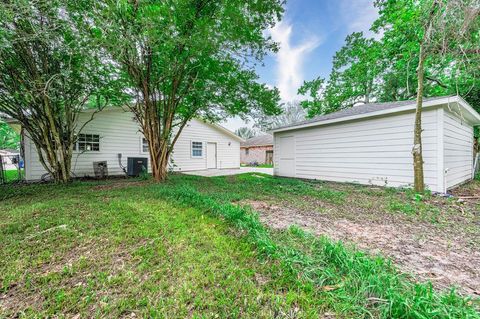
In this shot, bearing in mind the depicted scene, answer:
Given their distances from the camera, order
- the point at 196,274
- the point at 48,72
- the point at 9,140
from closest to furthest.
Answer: the point at 196,274
the point at 48,72
the point at 9,140

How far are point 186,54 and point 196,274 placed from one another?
4.96m

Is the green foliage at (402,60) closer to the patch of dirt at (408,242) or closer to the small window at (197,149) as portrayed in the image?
the patch of dirt at (408,242)

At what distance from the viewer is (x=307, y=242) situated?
219cm

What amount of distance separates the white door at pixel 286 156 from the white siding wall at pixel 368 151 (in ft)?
0.78

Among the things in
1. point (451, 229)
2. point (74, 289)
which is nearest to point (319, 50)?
point (451, 229)

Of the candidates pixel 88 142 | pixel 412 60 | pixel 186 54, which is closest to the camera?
pixel 186 54

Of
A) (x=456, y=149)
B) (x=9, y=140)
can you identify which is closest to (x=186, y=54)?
(x=456, y=149)

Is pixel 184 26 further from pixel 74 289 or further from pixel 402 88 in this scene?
pixel 402 88

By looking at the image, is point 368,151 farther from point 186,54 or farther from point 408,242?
point 186,54

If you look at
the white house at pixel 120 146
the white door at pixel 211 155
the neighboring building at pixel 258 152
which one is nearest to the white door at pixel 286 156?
the white house at pixel 120 146

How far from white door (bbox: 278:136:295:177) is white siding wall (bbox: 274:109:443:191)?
9.3 inches

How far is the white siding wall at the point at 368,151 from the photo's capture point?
17.0 feet

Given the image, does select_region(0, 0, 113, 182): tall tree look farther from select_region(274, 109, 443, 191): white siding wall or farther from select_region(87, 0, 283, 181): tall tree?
select_region(274, 109, 443, 191): white siding wall

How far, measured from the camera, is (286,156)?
30.0ft
